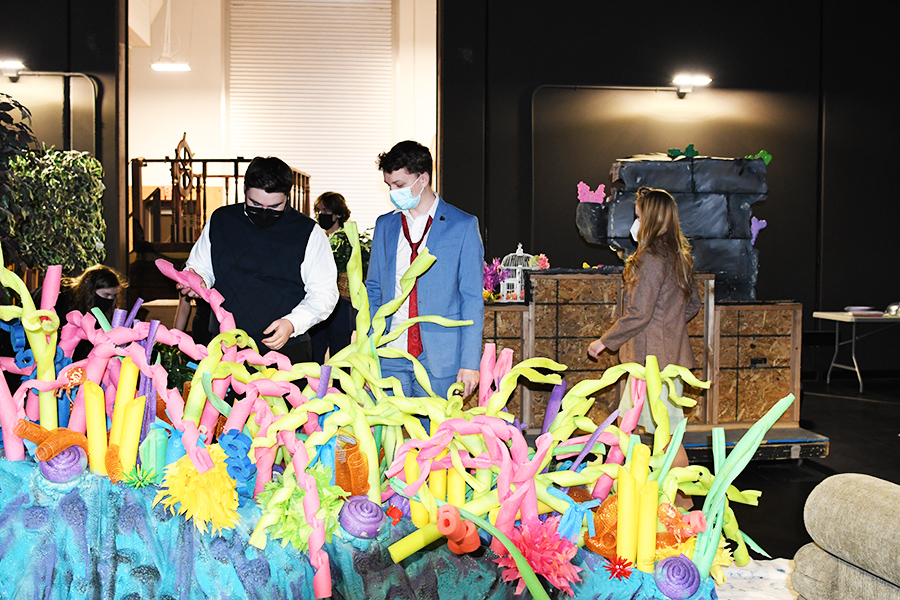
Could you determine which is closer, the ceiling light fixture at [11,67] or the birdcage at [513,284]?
the birdcage at [513,284]

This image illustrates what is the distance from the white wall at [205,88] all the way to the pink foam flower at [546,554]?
1018cm

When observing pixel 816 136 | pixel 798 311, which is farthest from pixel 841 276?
pixel 798 311

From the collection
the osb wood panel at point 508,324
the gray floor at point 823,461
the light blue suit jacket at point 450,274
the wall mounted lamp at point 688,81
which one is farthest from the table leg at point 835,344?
the light blue suit jacket at point 450,274

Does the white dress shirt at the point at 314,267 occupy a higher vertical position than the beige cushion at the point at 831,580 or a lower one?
higher

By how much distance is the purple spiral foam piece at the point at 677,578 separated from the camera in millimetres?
731

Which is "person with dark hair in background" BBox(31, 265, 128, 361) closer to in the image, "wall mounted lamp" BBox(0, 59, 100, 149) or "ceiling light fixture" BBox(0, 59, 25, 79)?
A: "wall mounted lamp" BBox(0, 59, 100, 149)

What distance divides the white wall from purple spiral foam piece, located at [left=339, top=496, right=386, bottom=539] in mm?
10120

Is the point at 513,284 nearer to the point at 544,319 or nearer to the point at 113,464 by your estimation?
the point at 544,319

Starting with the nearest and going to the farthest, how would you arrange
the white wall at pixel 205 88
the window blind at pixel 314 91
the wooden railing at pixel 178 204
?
the wooden railing at pixel 178 204
the white wall at pixel 205 88
the window blind at pixel 314 91

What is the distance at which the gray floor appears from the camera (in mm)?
3197

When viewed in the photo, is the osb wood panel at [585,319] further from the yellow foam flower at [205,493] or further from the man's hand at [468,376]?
the yellow foam flower at [205,493]

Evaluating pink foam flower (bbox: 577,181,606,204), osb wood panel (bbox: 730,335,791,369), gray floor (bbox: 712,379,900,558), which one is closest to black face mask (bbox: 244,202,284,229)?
gray floor (bbox: 712,379,900,558)

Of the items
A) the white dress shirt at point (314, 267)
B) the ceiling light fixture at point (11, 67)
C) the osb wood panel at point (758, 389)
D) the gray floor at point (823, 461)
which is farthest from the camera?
the ceiling light fixture at point (11, 67)

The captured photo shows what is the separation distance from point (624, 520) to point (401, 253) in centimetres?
179
